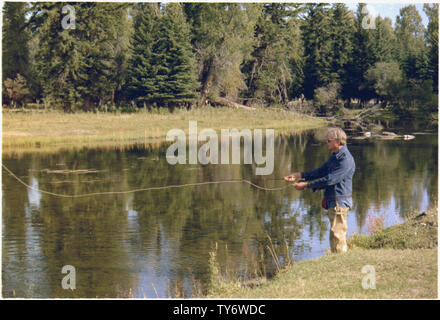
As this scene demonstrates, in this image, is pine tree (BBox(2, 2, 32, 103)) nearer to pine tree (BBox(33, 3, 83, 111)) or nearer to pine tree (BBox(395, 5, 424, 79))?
pine tree (BBox(33, 3, 83, 111))

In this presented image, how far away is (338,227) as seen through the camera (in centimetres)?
786

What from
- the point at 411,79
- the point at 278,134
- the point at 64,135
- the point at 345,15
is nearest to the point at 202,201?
the point at 64,135

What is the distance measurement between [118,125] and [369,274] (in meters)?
27.8

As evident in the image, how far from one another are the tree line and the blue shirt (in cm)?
3146

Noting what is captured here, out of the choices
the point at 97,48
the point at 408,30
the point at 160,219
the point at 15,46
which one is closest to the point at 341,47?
the point at 97,48

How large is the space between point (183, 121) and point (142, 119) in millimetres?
2425

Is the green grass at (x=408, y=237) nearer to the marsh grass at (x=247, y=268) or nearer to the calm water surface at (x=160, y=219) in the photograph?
the calm water surface at (x=160, y=219)

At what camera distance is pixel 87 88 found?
4338 cm

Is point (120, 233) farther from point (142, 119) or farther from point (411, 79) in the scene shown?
point (411, 79)

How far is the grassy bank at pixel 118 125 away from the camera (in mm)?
28672

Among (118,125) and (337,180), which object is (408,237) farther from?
(118,125)

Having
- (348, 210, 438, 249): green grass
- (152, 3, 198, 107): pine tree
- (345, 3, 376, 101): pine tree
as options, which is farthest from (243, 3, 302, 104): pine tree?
(348, 210, 438, 249): green grass

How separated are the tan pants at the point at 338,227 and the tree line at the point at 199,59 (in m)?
31.1

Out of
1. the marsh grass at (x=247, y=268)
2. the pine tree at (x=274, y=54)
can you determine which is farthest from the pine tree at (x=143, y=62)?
the marsh grass at (x=247, y=268)
